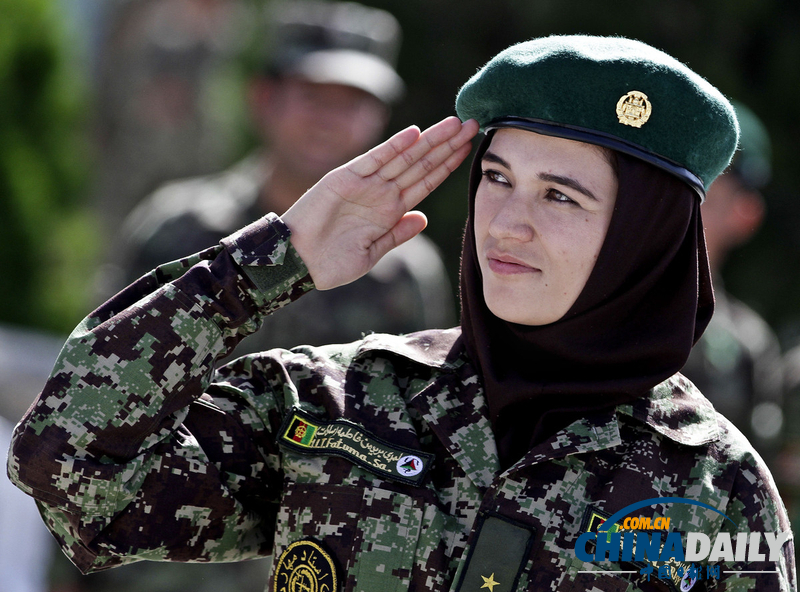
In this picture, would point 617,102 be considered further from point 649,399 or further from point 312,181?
point 312,181

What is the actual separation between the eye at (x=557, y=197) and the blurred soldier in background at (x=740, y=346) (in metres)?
3.20

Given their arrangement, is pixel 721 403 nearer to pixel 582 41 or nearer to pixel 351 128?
pixel 351 128

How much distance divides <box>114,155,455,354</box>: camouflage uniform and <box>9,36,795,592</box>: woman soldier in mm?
2586

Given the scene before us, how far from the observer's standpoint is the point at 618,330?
258 centimetres

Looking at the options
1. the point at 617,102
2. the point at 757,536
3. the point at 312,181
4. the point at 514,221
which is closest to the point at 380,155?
the point at 514,221

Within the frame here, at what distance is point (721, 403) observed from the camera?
5582mm

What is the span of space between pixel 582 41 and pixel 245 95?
4.99 meters

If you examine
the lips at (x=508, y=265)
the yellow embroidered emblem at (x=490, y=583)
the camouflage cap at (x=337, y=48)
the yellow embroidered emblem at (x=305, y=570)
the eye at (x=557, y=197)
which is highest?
the camouflage cap at (x=337, y=48)

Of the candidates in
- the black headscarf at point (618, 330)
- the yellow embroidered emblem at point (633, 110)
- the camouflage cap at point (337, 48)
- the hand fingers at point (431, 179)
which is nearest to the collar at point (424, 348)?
the black headscarf at point (618, 330)

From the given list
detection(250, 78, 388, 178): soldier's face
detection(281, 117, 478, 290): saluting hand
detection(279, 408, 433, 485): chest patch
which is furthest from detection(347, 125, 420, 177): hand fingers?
detection(250, 78, 388, 178): soldier's face

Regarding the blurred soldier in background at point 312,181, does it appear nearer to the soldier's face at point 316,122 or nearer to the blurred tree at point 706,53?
the soldier's face at point 316,122

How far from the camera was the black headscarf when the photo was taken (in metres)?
2.53

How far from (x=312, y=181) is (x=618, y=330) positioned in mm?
3150

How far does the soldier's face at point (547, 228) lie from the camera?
2.52 m
